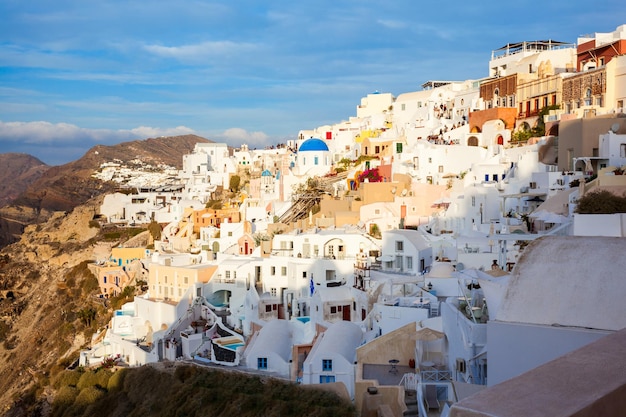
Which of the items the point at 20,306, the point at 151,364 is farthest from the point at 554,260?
the point at 20,306

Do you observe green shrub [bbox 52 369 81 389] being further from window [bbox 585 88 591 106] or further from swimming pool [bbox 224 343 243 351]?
window [bbox 585 88 591 106]

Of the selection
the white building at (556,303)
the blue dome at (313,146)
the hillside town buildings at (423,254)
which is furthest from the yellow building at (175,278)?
the white building at (556,303)

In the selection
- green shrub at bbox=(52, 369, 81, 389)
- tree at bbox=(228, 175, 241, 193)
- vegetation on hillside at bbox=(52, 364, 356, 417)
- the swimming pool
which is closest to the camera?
vegetation on hillside at bbox=(52, 364, 356, 417)

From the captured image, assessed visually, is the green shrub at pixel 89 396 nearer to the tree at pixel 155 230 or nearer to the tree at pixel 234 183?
the tree at pixel 155 230

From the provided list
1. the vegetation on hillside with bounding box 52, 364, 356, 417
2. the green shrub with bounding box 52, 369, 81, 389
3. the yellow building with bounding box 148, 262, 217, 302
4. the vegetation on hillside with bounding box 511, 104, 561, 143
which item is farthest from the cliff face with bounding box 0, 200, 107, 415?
the vegetation on hillside with bounding box 511, 104, 561, 143

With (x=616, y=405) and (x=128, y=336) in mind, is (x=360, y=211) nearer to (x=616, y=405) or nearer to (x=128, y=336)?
(x=128, y=336)

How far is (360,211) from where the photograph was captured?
27844mm

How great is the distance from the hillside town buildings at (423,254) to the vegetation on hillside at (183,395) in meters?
0.70

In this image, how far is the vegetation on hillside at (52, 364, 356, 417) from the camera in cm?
1516

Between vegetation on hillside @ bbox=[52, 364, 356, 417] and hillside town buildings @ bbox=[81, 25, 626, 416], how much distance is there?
702 mm

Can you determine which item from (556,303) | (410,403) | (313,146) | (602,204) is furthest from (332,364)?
(313,146)

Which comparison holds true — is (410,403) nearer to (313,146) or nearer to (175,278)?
(175,278)

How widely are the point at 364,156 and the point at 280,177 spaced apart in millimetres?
5223

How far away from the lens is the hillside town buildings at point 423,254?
25.7 ft
